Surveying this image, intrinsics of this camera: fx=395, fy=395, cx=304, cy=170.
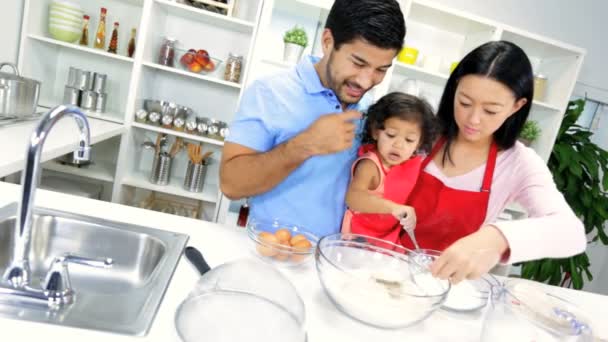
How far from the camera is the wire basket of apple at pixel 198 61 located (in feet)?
8.66

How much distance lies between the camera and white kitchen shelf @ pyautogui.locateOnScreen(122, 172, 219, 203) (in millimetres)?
2650

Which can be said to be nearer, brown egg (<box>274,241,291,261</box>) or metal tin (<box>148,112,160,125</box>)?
brown egg (<box>274,241,291,261</box>)

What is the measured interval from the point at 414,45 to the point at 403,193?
1.86m

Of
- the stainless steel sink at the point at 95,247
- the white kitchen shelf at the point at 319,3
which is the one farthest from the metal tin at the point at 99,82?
the stainless steel sink at the point at 95,247

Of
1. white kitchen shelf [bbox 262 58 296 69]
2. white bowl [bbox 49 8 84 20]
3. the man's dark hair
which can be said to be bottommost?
white bowl [bbox 49 8 84 20]

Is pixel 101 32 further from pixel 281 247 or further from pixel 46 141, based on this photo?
pixel 281 247

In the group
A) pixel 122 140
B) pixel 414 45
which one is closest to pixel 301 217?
pixel 122 140

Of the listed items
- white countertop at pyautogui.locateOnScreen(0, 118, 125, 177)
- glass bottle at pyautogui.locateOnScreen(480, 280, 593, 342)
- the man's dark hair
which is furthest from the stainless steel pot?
glass bottle at pyautogui.locateOnScreen(480, 280, 593, 342)

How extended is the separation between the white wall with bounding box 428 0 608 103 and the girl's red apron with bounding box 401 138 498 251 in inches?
84.0

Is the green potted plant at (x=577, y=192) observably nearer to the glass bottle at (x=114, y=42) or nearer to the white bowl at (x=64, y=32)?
the glass bottle at (x=114, y=42)

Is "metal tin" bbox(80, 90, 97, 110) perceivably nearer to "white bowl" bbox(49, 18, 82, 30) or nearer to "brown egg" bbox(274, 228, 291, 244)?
"white bowl" bbox(49, 18, 82, 30)

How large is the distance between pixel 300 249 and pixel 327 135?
33 cm

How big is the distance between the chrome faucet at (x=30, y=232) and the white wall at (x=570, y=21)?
2974 millimetres

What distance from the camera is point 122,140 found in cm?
253
